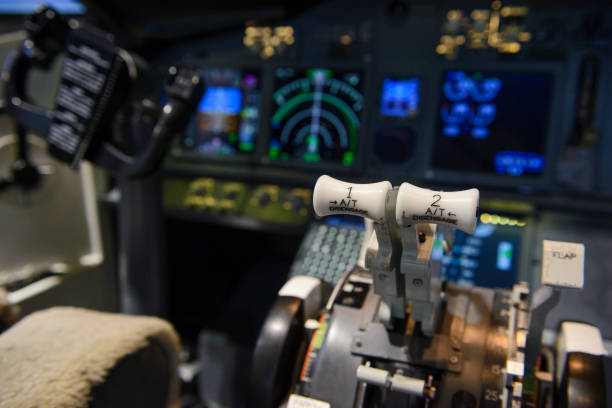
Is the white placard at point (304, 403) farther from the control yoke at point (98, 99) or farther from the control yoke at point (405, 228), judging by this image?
the control yoke at point (98, 99)

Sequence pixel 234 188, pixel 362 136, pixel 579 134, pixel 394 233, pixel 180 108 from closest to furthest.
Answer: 1. pixel 394 233
2. pixel 180 108
3. pixel 579 134
4. pixel 362 136
5. pixel 234 188

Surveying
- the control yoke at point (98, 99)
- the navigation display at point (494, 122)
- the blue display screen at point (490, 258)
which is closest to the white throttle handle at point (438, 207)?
the blue display screen at point (490, 258)

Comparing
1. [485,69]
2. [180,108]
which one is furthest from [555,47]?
[180,108]

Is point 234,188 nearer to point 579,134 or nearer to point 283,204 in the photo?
point 283,204

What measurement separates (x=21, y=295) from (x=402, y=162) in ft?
4.49

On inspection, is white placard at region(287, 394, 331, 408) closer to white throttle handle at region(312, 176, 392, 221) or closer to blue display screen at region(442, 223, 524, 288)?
white throttle handle at region(312, 176, 392, 221)

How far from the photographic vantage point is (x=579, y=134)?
149cm

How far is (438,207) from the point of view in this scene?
546 millimetres

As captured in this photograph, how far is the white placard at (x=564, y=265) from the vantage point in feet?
2.06

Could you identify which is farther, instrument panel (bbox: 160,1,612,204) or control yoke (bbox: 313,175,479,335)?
instrument panel (bbox: 160,1,612,204)

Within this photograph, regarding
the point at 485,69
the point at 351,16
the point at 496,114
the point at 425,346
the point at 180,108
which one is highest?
the point at 351,16

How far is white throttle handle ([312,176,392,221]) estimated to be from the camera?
57 centimetres

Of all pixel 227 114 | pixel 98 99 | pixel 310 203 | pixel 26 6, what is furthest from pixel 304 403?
pixel 26 6

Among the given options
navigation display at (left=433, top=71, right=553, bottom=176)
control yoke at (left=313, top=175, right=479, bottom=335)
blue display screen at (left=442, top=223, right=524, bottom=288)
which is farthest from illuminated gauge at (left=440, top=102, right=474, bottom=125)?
control yoke at (left=313, top=175, right=479, bottom=335)
